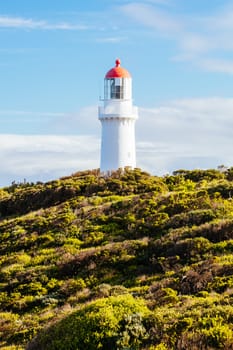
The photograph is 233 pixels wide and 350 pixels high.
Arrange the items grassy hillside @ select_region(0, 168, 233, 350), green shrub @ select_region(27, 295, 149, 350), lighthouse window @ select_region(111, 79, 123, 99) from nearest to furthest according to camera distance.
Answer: green shrub @ select_region(27, 295, 149, 350)
grassy hillside @ select_region(0, 168, 233, 350)
lighthouse window @ select_region(111, 79, 123, 99)

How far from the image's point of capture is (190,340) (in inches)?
370

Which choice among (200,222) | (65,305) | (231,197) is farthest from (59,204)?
(65,305)

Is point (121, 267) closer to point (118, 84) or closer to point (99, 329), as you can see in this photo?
point (99, 329)

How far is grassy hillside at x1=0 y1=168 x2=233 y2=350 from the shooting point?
10266 mm

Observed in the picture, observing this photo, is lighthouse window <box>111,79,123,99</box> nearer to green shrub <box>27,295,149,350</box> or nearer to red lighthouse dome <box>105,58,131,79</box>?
Answer: red lighthouse dome <box>105,58,131,79</box>

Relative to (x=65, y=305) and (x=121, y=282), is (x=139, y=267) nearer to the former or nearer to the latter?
(x=121, y=282)

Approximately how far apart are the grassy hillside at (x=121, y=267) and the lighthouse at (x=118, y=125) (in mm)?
7986

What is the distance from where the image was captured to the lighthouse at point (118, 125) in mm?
37188

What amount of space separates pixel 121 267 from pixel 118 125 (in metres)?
21.3

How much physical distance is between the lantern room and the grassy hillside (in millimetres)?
10033

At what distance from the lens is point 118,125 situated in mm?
37438

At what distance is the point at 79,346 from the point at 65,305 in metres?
4.49

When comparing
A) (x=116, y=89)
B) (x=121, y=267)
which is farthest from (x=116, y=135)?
(x=121, y=267)

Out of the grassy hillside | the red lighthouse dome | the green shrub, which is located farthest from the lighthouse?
the green shrub
